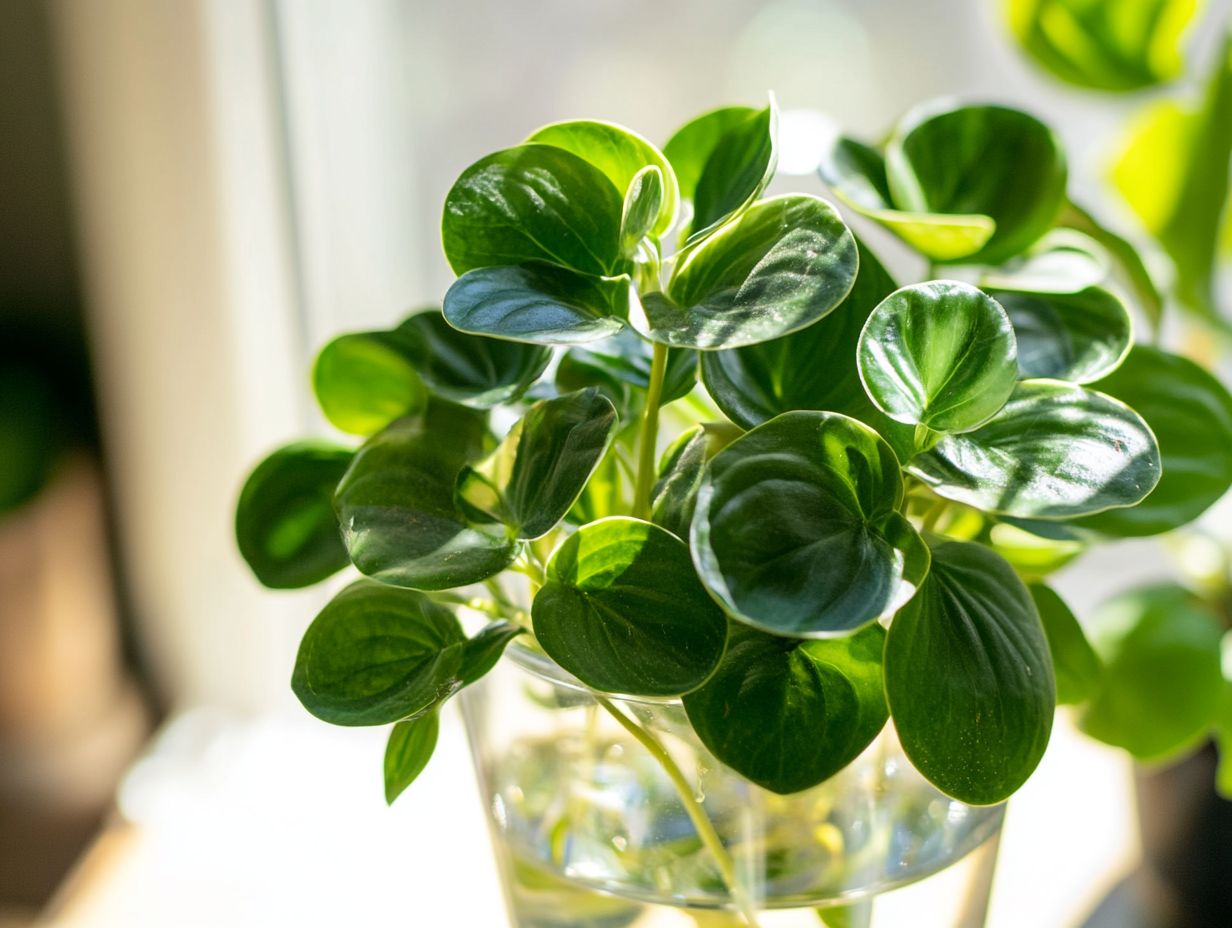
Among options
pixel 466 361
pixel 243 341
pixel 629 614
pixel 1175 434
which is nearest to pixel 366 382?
pixel 466 361

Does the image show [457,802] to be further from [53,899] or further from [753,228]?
[753,228]

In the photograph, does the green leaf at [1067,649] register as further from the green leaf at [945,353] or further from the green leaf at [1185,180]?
the green leaf at [1185,180]

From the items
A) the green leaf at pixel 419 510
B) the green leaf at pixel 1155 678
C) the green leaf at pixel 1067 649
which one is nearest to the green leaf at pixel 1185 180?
the green leaf at pixel 1155 678

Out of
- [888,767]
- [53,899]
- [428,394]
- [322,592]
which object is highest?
[428,394]

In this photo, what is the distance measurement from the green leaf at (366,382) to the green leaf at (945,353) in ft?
0.54

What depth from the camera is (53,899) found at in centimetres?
78

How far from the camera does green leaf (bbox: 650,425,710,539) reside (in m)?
0.32

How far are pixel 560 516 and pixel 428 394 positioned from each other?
12 centimetres

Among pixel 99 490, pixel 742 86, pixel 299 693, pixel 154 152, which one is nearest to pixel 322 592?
pixel 99 490

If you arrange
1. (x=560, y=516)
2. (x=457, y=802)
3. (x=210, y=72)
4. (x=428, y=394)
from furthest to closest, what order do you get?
1. (x=457, y=802)
2. (x=210, y=72)
3. (x=428, y=394)
4. (x=560, y=516)

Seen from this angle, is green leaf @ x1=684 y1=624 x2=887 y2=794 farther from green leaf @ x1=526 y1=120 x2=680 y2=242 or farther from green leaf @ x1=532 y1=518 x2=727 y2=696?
green leaf @ x1=526 y1=120 x2=680 y2=242

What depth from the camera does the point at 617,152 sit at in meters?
0.35

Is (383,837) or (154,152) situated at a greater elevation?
(154,152)

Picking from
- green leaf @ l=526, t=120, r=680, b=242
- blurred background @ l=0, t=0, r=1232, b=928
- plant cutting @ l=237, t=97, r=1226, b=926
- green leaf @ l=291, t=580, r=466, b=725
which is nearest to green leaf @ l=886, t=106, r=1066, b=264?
plant cutting @ l=237, t=97, r=1226, b=926
